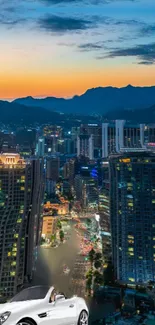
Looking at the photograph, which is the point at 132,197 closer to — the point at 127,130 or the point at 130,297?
the point at 130,297

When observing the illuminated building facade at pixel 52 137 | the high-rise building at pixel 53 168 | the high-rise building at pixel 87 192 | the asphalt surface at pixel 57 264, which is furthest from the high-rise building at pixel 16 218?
the illuminated building facade at pixel 52 137

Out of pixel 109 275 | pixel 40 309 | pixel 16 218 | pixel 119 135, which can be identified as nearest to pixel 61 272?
pixel 109 275

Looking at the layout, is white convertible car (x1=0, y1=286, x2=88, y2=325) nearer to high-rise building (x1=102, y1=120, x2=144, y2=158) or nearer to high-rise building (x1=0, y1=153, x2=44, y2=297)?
high-rise building (x1=0, y1=153, x2=44, y2=297)

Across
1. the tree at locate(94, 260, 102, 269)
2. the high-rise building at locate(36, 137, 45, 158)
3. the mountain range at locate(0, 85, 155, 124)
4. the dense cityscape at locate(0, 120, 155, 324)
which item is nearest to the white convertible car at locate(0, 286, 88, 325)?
the dense cityscape at locate(0, 120, 155, 324)

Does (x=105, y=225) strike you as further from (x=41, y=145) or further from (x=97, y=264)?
(x=41, y=145)

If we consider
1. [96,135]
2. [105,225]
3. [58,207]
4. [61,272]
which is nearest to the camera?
[61,272]

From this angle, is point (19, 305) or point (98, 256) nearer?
point (19, 305)
